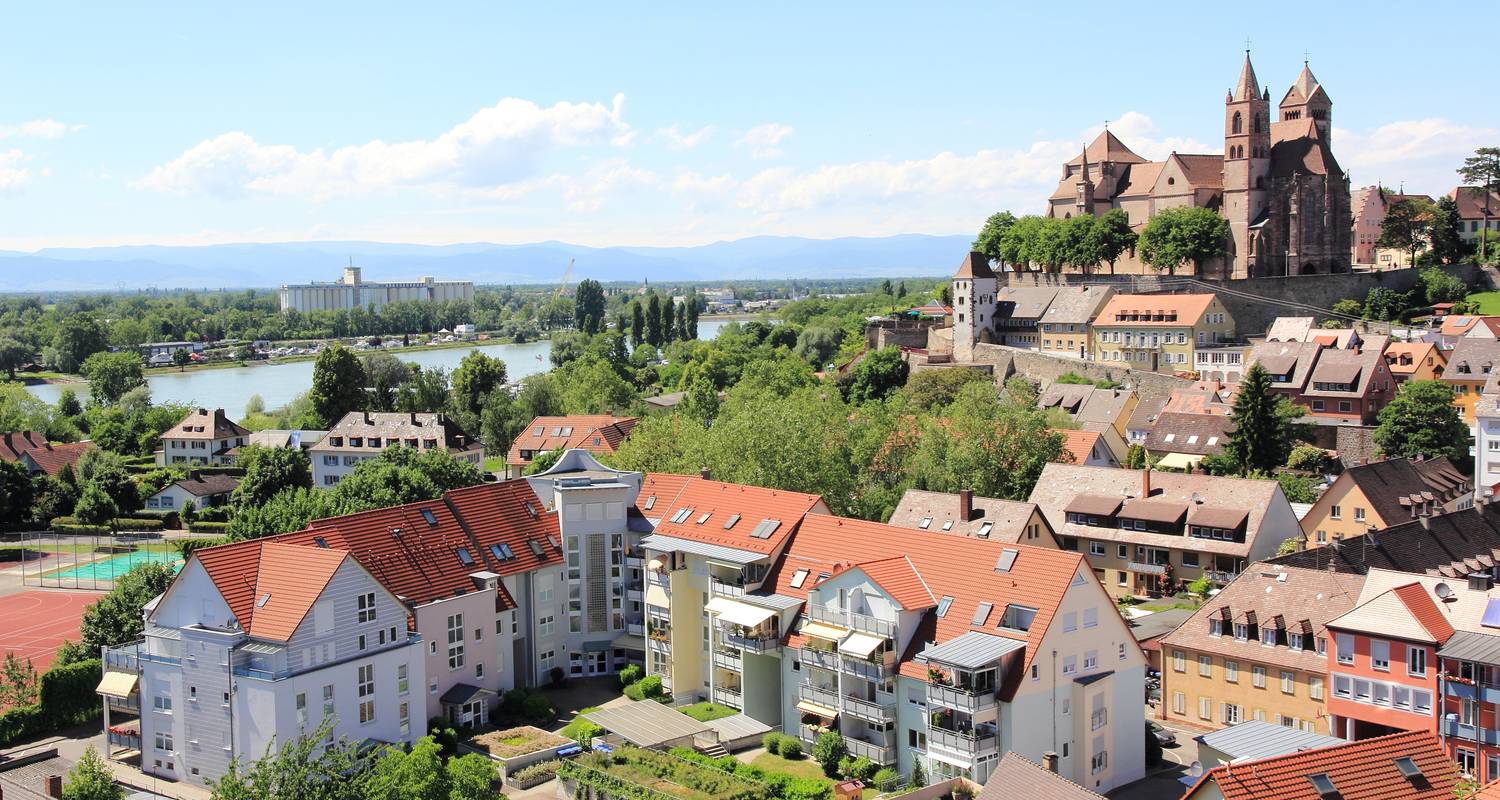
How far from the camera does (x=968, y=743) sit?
28641 millimetres

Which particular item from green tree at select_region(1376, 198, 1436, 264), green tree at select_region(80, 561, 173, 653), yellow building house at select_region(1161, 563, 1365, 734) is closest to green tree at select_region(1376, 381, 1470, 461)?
yellow building house at select_region(1161, 563, 1365, 734)

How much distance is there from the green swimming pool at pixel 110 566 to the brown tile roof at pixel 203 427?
22954mm

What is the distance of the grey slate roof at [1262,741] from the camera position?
2577cm

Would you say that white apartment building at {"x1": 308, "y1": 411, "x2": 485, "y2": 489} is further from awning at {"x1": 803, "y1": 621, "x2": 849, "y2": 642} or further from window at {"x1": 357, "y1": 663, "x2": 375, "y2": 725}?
awning at {"x1": 803, "y1": 621, "x2": 849, "y2": 642}

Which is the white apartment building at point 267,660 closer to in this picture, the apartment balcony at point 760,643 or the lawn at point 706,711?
the lawn at point 706,711

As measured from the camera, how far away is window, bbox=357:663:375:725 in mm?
31844

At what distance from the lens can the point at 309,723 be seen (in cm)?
3070

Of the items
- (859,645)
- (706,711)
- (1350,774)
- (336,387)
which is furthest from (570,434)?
(1350,774)

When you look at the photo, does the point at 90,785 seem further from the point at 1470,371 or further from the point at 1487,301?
the point at 1487,301

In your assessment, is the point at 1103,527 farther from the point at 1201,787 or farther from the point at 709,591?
the point at 1201,787

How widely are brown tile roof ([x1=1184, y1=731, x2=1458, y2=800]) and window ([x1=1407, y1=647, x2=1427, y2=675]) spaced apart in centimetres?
708

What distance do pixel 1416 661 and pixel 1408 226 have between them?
240 ft

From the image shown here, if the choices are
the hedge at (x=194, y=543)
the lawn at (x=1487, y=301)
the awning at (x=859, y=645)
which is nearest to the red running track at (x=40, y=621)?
the hedge at (x=194, y=543)

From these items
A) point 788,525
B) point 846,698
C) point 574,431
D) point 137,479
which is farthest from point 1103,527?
point 137,479
